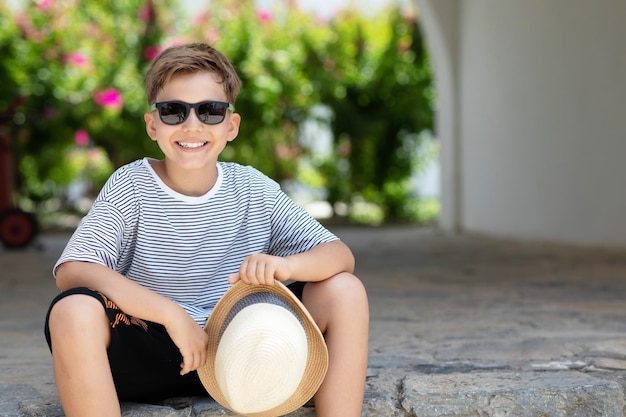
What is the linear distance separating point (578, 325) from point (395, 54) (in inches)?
242

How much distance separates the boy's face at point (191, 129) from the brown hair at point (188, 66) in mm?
13

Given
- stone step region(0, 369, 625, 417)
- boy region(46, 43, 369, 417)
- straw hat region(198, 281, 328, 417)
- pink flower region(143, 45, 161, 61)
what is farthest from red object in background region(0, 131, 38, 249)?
straw hat region(198, 281, 328, 417)

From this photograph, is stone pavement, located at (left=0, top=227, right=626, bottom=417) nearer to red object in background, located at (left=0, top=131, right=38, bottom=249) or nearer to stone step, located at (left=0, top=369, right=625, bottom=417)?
stone step, located at (left=0, top=369, right=625, bottom=417)

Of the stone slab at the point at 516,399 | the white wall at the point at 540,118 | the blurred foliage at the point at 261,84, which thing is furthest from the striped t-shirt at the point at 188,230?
the blurred foliage at the point at 261,84

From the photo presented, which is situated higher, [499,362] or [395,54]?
[395,54]

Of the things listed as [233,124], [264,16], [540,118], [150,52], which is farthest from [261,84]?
[233,124]

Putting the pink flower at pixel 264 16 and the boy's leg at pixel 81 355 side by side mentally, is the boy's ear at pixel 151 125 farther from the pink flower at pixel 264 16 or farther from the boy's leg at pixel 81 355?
the pink flower at pixel 264 16

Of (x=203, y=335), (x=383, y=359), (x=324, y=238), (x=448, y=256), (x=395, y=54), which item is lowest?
(x=448, y=256)

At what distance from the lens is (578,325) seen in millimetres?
2771

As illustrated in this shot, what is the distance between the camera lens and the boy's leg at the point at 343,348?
1798 millimetres

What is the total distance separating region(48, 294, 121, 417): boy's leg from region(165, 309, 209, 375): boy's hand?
135mm

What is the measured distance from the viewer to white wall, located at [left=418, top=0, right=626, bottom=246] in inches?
203

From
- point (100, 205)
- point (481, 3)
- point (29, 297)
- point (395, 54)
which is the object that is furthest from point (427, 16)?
point (100, 205)

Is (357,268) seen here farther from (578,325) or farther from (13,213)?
(13,213)
